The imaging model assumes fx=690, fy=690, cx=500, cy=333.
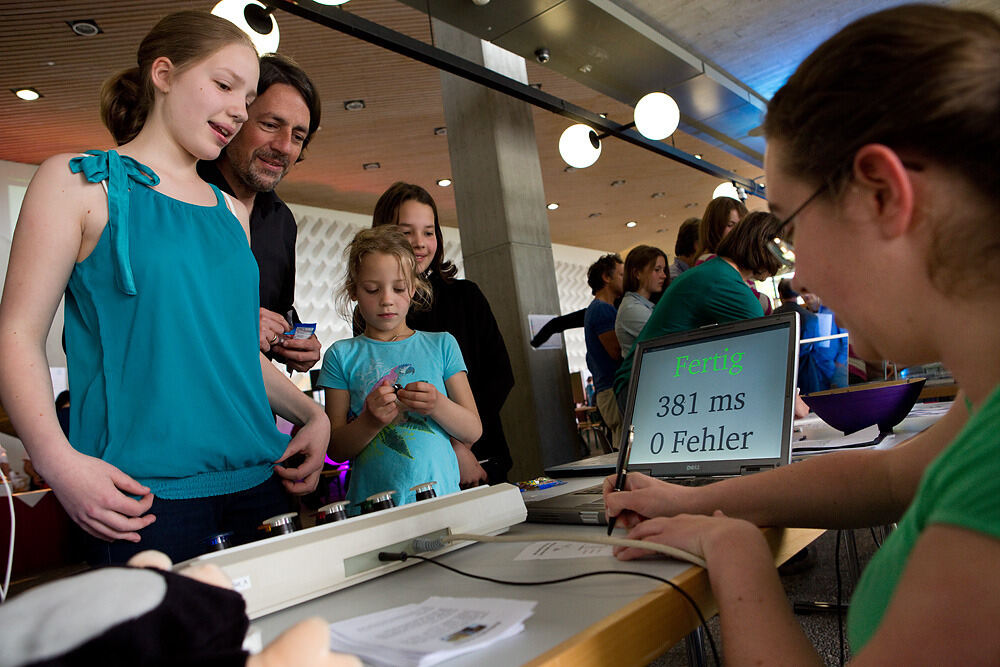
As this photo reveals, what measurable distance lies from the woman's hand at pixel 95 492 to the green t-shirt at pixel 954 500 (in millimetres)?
861

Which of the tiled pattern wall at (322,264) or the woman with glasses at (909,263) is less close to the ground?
the tiled pattern wall at (322,264)

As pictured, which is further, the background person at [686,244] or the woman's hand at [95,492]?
the background person at [686,244]

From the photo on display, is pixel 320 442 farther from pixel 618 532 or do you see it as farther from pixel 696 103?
pixel 696 103

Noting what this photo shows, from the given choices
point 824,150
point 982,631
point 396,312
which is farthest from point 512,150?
point 982,631

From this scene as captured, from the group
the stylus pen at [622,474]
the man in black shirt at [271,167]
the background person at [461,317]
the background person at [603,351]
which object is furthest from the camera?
the background person at [603,351]

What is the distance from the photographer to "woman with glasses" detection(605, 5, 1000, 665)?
447 millimetres

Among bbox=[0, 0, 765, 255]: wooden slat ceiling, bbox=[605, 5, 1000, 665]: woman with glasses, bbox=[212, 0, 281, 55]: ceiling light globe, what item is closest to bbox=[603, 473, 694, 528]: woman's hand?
bbox=[605, 5, 1000, 665]: woman with glasses

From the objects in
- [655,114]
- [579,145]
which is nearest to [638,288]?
[579,145]

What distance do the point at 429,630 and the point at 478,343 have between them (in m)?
1.75

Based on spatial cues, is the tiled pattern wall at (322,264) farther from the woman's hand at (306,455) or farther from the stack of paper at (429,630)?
the stack of paper at (429,630)

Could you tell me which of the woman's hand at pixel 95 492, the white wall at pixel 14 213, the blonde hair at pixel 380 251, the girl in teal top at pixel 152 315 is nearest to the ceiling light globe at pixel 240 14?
the blonde hair at pixel 380 251

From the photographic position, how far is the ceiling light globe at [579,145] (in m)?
4.96

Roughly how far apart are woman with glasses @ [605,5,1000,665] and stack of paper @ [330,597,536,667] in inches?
8.8

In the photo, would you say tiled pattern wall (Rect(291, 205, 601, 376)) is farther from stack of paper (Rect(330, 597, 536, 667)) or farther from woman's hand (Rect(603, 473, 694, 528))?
stack of paper (Rect(330, 597, 536, 667))
